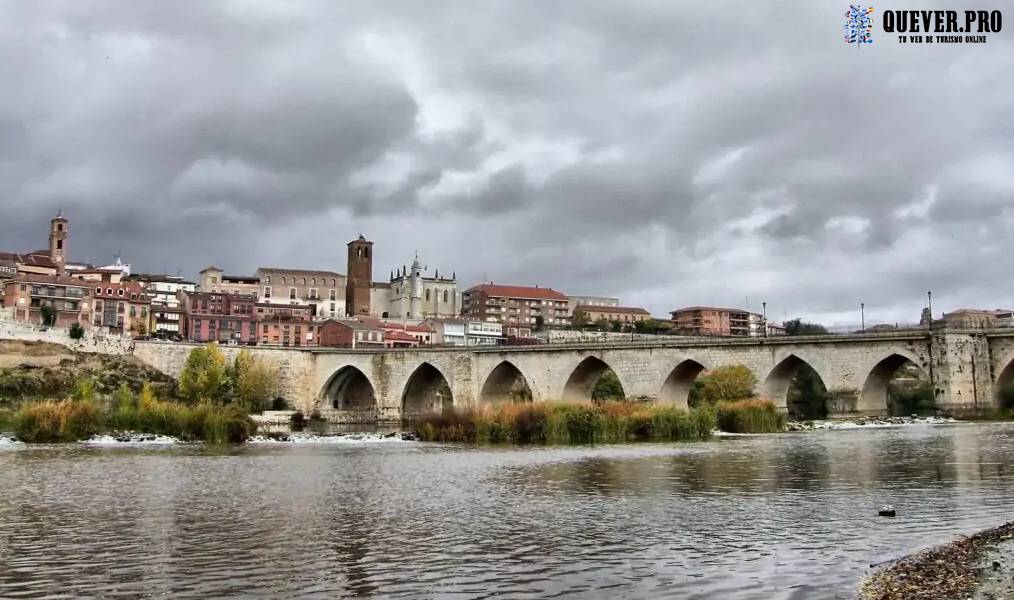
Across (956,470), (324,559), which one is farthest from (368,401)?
(324,559)

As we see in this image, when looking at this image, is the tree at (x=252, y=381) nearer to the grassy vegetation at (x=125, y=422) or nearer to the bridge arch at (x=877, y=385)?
the grassy vegetation at (x=125, y=422)

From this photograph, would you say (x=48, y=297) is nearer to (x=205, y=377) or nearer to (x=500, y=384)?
(x=205, y=377)

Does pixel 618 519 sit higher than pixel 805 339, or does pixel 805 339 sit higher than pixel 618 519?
pixel 805 339

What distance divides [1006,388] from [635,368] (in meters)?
22.7

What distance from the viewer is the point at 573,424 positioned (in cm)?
3659

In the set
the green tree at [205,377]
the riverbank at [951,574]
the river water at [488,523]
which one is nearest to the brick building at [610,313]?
the green tree at [205,377]

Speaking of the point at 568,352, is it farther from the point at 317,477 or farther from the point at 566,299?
the point at 566,299

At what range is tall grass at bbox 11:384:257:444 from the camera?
119ft

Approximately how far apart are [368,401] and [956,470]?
70.1 m

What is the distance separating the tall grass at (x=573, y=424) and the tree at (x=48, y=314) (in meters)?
60.0

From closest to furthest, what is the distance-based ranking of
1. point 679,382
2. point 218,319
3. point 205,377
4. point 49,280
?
1. point 679,382
2. point 205,377
3. point 49,280
4. point 218,319

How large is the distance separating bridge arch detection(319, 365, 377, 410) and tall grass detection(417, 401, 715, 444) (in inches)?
1670

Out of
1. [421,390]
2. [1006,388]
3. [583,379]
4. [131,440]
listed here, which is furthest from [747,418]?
[421,390]

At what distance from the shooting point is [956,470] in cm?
2147
